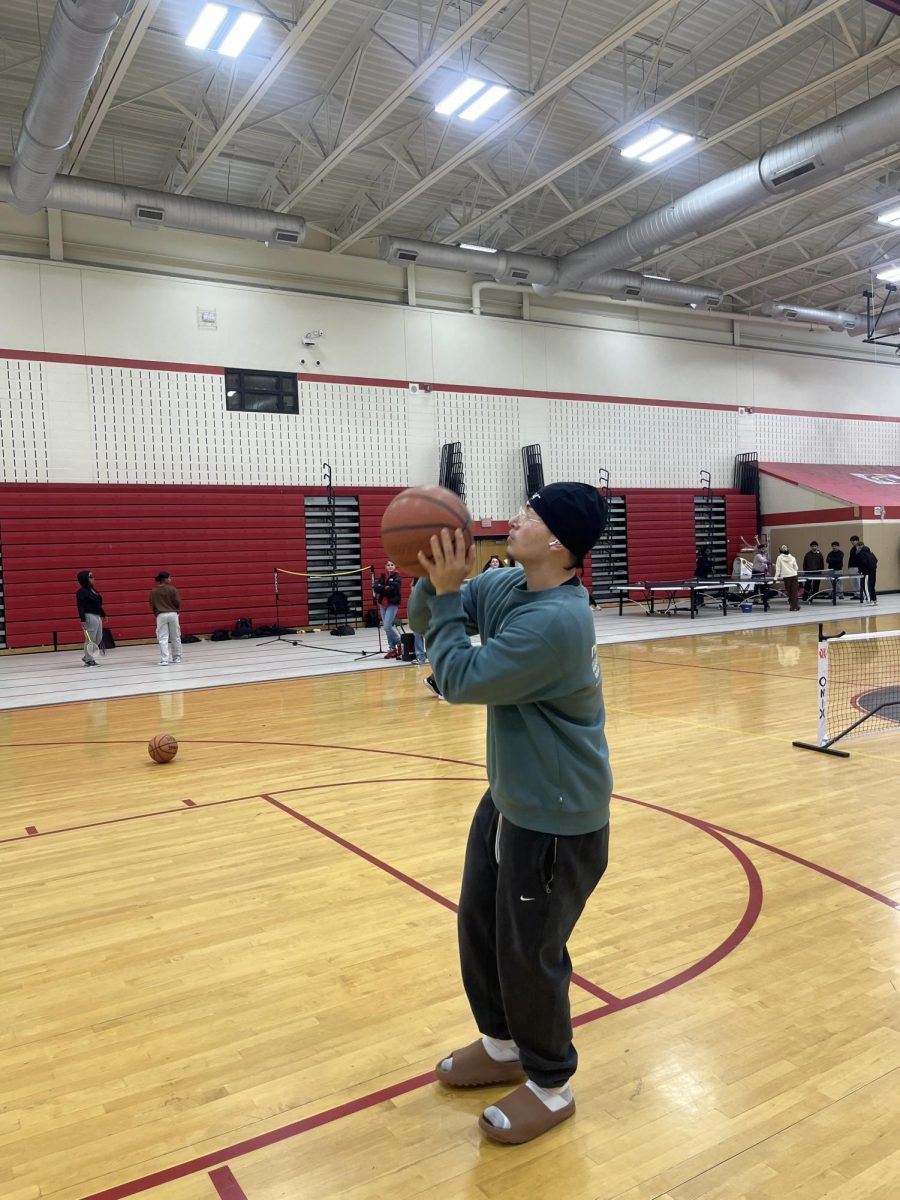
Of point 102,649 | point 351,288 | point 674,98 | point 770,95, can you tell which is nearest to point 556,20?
point 674,98

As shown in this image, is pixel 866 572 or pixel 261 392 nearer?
pixel 261 392

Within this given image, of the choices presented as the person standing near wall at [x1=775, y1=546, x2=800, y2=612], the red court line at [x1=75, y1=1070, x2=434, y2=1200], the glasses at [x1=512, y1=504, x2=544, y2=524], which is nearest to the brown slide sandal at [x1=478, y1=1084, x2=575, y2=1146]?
the red court line at [x1=75, y1=1070, x2=434, y2=1200]

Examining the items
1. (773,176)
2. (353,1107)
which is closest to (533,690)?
(353,1107)

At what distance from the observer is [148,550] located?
54.9 feet

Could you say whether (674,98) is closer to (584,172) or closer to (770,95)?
(770,95)

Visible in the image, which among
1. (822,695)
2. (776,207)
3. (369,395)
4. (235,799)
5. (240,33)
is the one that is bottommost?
(235,799)

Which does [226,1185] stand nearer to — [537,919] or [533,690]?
[537,919]

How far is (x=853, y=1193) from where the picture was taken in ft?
6.41

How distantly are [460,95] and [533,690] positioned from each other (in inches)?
488

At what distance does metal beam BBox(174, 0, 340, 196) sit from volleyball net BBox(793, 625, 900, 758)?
943cm

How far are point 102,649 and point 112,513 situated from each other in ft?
9.34

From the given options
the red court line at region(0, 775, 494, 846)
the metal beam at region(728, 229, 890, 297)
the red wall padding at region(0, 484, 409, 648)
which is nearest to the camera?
the red court line at region(0, 775, 494, 846)

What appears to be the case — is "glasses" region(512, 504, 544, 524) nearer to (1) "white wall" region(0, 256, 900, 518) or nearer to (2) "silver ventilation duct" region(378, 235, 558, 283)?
(1) "white wall" region(0, 256, 900, 518)

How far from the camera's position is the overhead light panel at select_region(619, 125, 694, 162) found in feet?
44.0
